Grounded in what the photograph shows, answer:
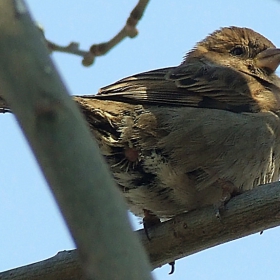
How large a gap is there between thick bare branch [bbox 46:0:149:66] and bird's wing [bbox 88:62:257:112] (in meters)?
0.62

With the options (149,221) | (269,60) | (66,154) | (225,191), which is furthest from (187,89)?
(66,154)

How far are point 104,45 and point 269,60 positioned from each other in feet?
7.19

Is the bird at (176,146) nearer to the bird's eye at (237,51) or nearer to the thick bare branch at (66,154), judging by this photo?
the bird's eye at (237,51)

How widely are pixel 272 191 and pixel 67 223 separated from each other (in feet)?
6.91

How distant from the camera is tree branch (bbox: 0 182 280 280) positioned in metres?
3.21

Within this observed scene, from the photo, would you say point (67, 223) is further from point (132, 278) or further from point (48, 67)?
point (48, 67)

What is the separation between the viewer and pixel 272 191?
319cm

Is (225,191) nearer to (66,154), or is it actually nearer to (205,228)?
(205,228)

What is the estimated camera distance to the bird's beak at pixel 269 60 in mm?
5633

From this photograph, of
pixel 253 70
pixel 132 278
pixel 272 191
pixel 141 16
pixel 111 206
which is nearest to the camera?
pixel 132 278

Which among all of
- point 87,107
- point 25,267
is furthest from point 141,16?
point 25,267

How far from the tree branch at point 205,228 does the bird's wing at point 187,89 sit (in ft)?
4.09

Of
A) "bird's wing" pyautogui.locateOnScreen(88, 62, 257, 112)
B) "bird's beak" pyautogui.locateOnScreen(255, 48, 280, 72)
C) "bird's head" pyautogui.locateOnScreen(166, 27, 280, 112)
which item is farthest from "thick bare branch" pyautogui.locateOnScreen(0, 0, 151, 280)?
"bird's beak" pyautogui.locateOnScreen(255, 48, 280, 72)

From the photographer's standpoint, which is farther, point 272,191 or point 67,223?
point 272,191
